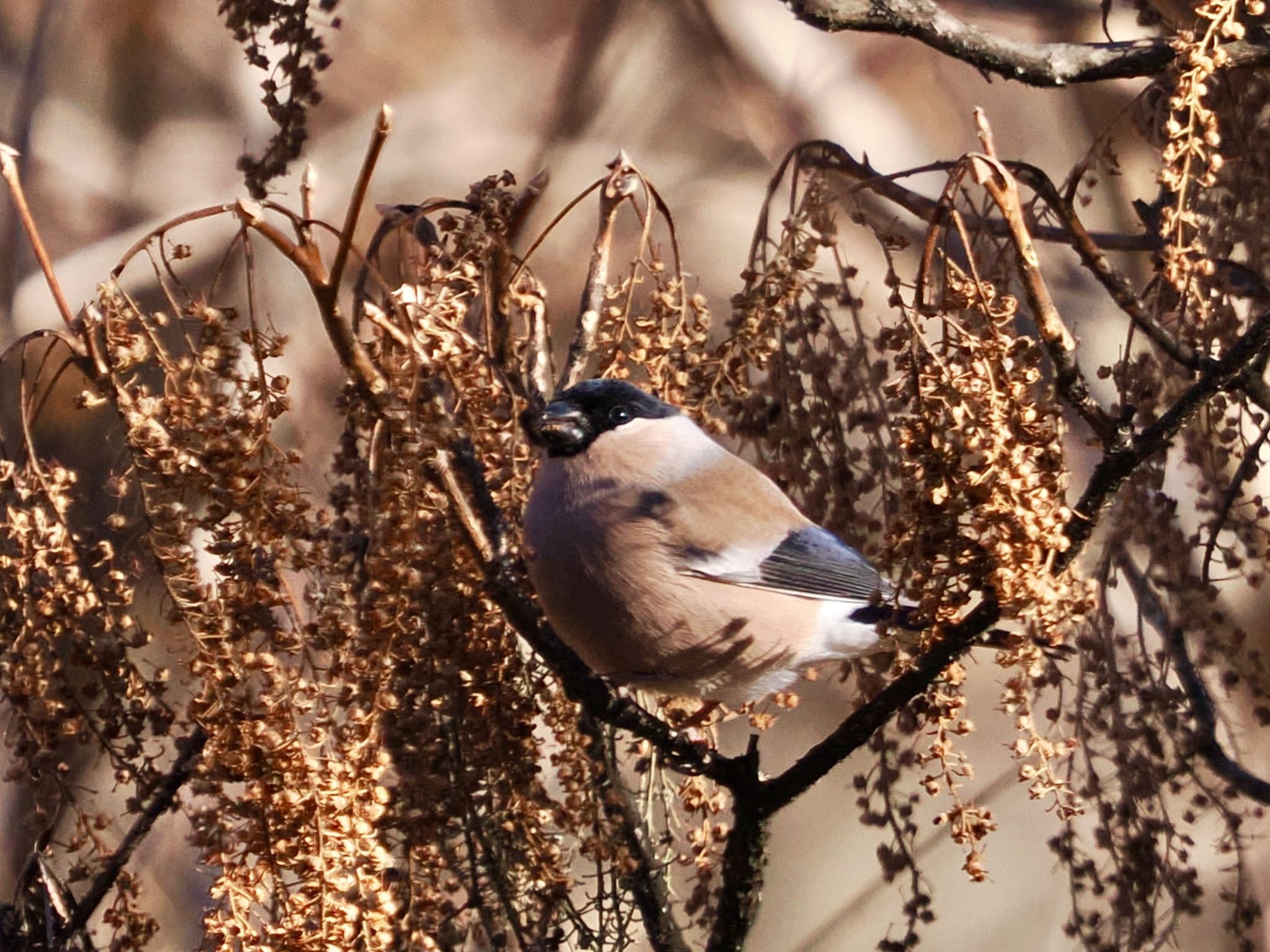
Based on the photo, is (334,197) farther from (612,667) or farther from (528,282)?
(612,667)

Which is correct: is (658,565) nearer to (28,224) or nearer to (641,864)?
(641,864)

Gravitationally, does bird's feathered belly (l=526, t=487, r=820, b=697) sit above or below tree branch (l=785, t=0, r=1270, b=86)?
below

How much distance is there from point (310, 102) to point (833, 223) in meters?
0.35

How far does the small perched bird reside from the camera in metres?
0.83

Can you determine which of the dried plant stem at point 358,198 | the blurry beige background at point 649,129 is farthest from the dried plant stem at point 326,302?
the blurry beige background at point 649,129

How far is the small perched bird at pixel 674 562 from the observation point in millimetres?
832

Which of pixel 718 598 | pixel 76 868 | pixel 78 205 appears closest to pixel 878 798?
pixel 718 598

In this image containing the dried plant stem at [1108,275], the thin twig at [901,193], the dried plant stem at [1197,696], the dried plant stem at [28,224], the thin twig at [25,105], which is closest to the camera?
the dried plant stem at [28,224]

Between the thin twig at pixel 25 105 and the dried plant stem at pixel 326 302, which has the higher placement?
the thin twig at pixel 25 105

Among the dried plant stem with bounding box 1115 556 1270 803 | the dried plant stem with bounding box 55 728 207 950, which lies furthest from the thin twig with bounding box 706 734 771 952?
the dried plant stem with bounding box 1115 556 1270 803

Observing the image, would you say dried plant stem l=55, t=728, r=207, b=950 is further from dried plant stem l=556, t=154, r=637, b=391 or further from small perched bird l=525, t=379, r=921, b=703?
dried plant stem l=556, t=154, r=637, b=391

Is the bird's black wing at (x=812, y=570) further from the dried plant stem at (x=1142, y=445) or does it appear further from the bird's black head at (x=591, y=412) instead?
the dried plant stem at (x=1142, y=445)

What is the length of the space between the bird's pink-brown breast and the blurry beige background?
52 cm

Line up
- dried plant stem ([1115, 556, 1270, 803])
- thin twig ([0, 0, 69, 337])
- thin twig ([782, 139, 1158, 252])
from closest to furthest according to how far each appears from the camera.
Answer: thin twig ([782, 139, 1158, 252]), dried plant stem ([1115, 556, 1270, 803]), thin twig ([0, 0, 69, 337])
